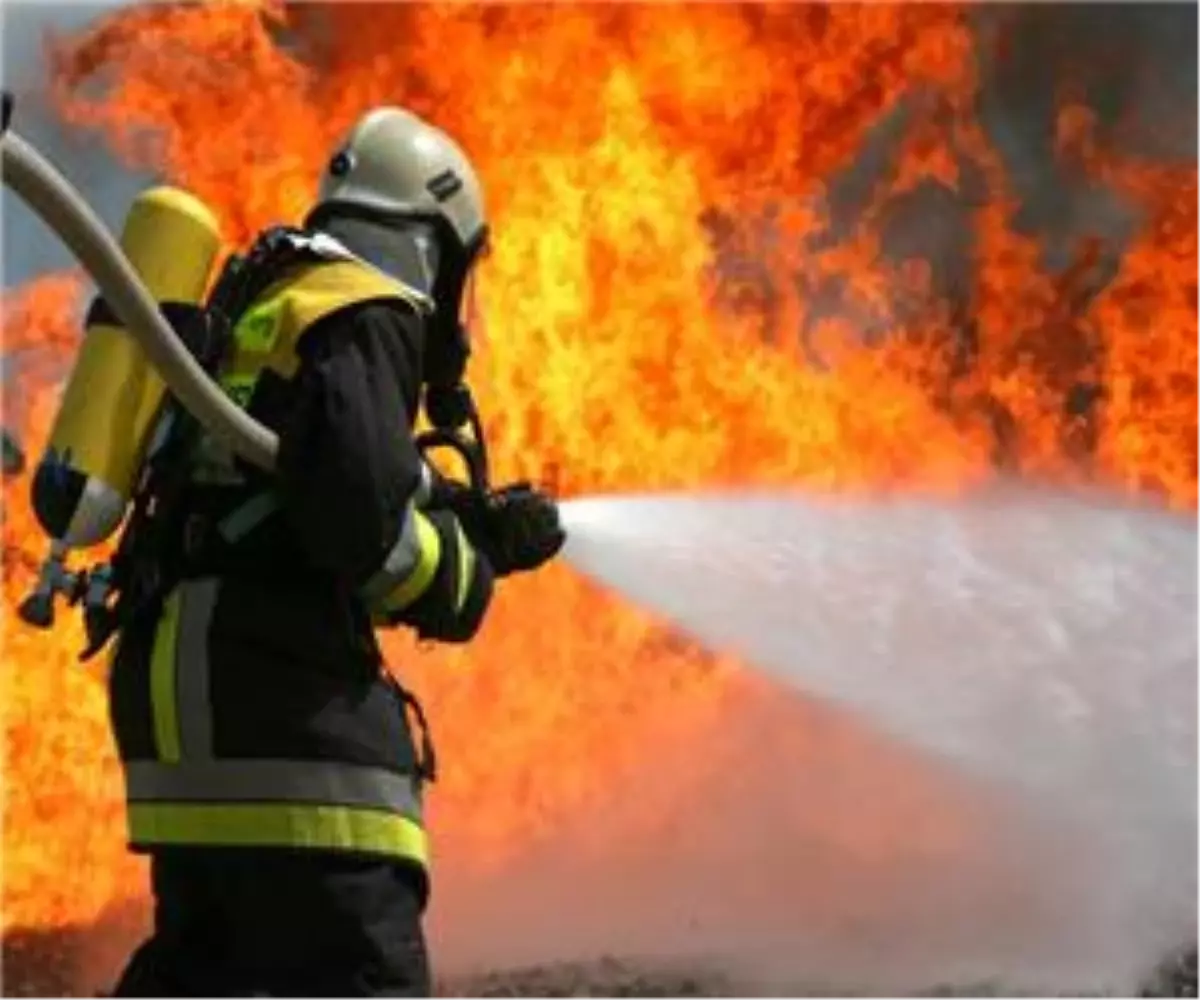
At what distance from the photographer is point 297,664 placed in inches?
163

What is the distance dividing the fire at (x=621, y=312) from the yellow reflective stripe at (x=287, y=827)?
583 centimetres

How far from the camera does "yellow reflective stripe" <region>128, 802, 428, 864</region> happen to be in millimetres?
4090

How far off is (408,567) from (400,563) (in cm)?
2

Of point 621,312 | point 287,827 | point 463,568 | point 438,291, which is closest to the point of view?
point 287,827

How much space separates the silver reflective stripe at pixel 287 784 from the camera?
161 inches

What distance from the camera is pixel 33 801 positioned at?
1024 cm

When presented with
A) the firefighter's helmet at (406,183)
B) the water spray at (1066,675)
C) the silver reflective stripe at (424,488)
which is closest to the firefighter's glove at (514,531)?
the silver reflective stripe at (424,488)

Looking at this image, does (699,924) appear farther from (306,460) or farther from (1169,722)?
(306,460)

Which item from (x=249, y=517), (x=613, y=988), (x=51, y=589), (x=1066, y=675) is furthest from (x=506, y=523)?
(x=1066, y=675)

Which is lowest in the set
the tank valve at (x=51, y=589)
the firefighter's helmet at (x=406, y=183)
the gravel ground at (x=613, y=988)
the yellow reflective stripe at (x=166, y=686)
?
the gravel ground at (x=613, y=988)

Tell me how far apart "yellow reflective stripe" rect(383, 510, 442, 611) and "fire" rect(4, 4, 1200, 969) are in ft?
18.7

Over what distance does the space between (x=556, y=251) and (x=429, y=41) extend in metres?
1.11

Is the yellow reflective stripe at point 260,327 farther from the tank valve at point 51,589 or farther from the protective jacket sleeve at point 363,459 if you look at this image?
the tank valve at point 51,589

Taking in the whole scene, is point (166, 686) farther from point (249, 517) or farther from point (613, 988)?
point (613, 988)
